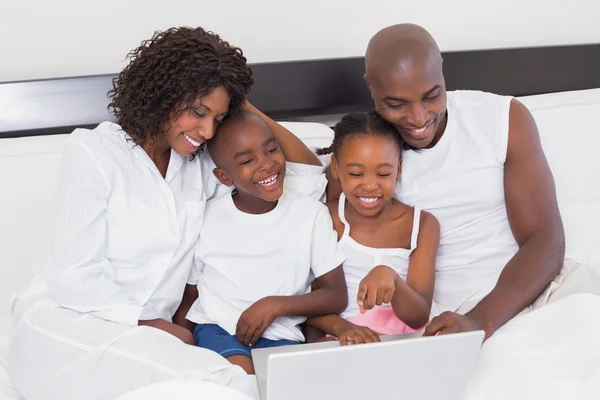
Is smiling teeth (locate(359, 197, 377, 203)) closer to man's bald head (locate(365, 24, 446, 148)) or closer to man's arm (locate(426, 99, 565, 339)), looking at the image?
man's bald head (locate(365, 24, 446, 148))

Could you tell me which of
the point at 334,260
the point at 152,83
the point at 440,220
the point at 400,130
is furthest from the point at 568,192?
the point at 152,83

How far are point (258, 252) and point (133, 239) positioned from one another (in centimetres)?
26

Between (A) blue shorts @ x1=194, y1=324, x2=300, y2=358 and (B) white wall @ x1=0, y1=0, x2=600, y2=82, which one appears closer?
(A) blue shorts @ x1=194, y1=324, x2=300, y2=358

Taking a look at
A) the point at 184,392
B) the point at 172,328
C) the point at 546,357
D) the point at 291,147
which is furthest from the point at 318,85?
the point at 184,392

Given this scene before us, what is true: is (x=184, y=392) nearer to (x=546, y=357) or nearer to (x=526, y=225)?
(x=546, y=357)

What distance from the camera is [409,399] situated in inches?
43.8

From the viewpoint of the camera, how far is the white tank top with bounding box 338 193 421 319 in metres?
1.53

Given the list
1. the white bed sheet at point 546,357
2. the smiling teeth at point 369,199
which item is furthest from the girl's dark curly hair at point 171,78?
the white bed sheet at point 546,357

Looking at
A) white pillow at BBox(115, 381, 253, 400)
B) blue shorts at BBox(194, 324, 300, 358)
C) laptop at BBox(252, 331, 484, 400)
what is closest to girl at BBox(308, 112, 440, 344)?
blue shorts at BBox(194, 324, 300, 358)

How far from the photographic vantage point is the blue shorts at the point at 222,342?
4.72ft

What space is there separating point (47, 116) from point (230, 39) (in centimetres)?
54

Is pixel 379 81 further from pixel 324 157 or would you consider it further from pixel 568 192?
pixel 568 192

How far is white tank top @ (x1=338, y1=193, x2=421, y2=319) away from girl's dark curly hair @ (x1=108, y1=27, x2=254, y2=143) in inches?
15.6

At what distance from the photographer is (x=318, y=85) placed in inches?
80.6
